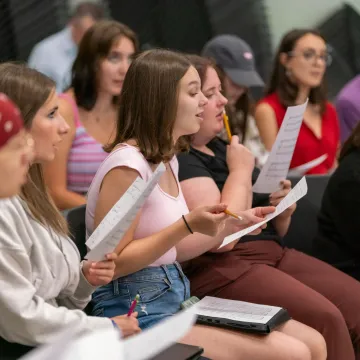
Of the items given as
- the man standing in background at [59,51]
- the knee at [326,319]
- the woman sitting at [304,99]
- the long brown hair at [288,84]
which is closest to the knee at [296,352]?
the knee at [326,319]

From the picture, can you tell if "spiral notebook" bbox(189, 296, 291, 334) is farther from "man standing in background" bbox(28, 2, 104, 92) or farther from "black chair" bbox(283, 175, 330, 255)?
"man standing in background" bbox(28, 2, 104, 92)

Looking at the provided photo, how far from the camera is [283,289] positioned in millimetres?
2283

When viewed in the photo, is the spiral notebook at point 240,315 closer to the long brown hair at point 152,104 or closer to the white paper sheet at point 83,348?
the long brown hair at point 152,104

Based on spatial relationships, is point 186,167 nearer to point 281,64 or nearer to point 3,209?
point 3,209

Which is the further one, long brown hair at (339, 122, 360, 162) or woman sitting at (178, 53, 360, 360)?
long brown hair at (339, 122, 360, 162)

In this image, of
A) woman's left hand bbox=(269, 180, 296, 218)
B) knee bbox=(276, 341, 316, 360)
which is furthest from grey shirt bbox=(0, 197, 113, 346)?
woman's left hand bbox=(269, 180, 296, 218)

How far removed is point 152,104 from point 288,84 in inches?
67.8

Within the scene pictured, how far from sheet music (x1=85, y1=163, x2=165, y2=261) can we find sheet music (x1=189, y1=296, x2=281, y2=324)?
1.46 ft

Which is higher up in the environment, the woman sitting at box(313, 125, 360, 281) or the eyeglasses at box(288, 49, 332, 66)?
the eyeglasses at box(288, 49, 332, 66)

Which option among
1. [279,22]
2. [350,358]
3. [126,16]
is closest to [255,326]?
[350,358]

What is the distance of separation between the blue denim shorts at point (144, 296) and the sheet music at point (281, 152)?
1.88ft

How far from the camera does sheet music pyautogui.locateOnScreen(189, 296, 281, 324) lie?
200cm

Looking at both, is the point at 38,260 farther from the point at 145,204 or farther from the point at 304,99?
the point at 304,99

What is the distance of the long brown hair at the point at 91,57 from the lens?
9.58ft
